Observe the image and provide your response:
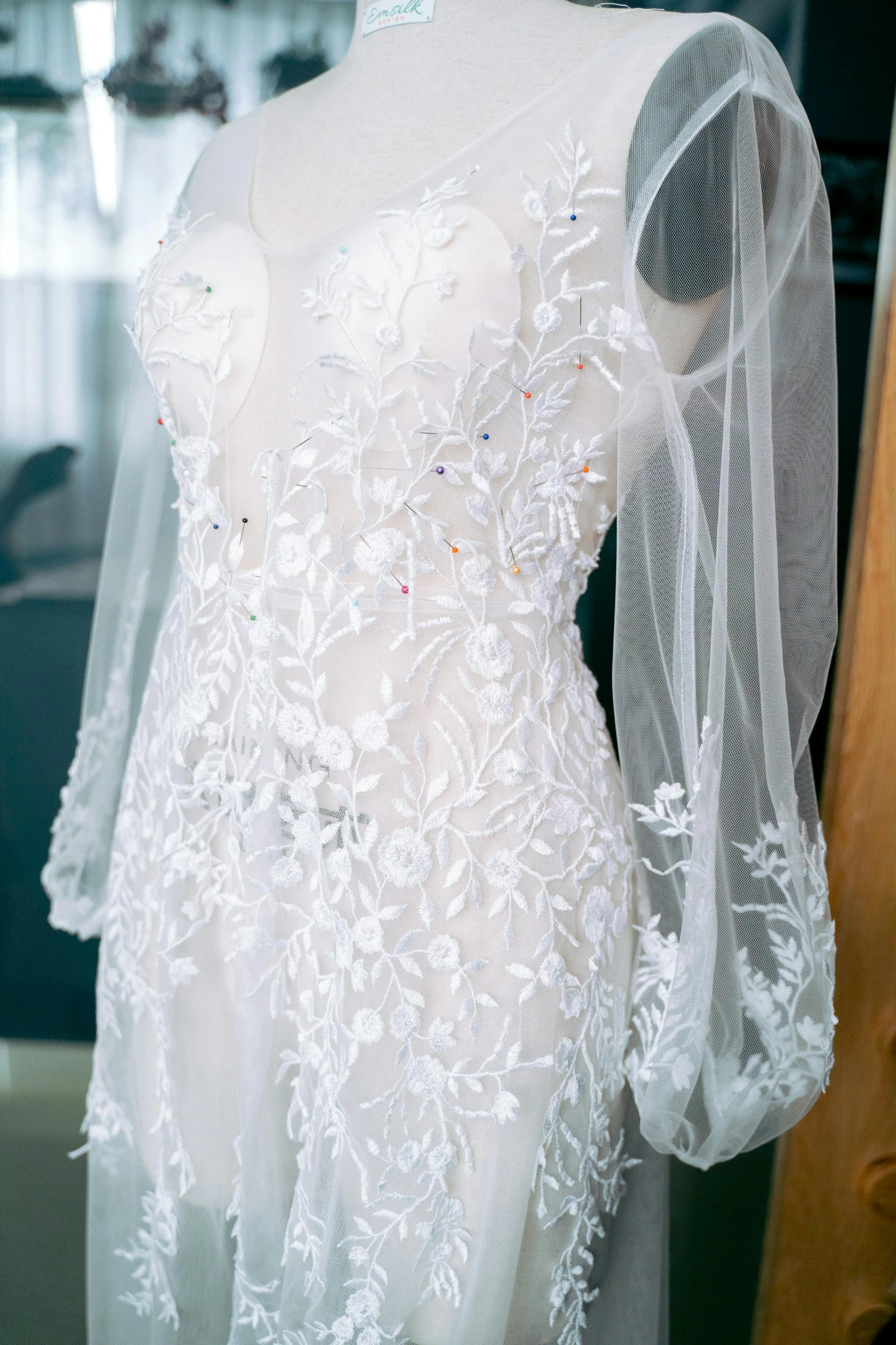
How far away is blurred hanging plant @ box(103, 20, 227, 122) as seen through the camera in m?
1.73

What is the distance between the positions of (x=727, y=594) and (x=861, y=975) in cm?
56

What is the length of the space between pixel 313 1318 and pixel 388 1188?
0.14 m

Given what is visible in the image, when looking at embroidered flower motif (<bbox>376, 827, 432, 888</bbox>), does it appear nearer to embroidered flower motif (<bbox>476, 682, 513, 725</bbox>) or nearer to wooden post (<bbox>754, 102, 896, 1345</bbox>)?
embroidered flower motif (<bbox>476, 682, 513, 725</bbox>)

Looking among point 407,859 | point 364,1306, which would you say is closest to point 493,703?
point 407,859

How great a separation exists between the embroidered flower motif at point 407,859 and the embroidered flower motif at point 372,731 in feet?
0.23

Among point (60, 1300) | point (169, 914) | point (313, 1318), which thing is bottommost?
point (60, 1300)

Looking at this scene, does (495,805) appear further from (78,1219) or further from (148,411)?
(78,1219)

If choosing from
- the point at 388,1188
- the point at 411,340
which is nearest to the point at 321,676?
the point at 411,340

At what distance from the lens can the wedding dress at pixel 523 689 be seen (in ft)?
2.49

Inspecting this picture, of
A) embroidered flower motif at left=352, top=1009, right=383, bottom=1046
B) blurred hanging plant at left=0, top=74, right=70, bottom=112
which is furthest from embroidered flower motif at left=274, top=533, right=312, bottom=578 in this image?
blurred hanging plant at left=0, top=74, right=70, bottom=112

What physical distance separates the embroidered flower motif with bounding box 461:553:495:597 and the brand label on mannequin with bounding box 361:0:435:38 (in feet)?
1.65

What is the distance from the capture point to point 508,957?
2.52 ft

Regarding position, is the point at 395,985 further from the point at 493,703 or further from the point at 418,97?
the point at 418,97

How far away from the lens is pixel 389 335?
0.76 meters
